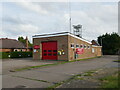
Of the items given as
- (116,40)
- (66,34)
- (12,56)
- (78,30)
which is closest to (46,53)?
(66,34)

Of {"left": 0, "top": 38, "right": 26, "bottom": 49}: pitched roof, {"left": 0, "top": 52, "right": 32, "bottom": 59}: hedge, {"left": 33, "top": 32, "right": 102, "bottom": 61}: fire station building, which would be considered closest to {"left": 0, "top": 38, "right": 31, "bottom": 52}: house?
{"left": 0, "top": 38, "right": 26, "bottom": 49}: pitched roof

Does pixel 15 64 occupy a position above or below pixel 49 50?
below

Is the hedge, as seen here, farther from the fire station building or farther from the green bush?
the fire station building

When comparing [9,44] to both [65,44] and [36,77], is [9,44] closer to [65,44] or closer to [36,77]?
[65,44]

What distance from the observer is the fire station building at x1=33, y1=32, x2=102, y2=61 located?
20.2 metres

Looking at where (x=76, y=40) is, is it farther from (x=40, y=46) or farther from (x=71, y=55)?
(x=40, y=46)

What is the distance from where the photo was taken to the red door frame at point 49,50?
21545 mm

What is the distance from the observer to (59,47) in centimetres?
2081

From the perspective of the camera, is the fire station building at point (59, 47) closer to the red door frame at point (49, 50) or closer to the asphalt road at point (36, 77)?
the red door frame at point (49, 50)

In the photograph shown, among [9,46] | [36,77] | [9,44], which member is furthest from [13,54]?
[36,77]

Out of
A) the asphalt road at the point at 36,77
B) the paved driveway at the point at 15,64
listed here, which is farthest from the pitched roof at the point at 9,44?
the asphalt road at the point at 36,77

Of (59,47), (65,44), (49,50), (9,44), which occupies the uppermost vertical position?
(9,44)

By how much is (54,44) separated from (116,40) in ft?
109

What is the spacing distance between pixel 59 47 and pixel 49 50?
94.4 inches
